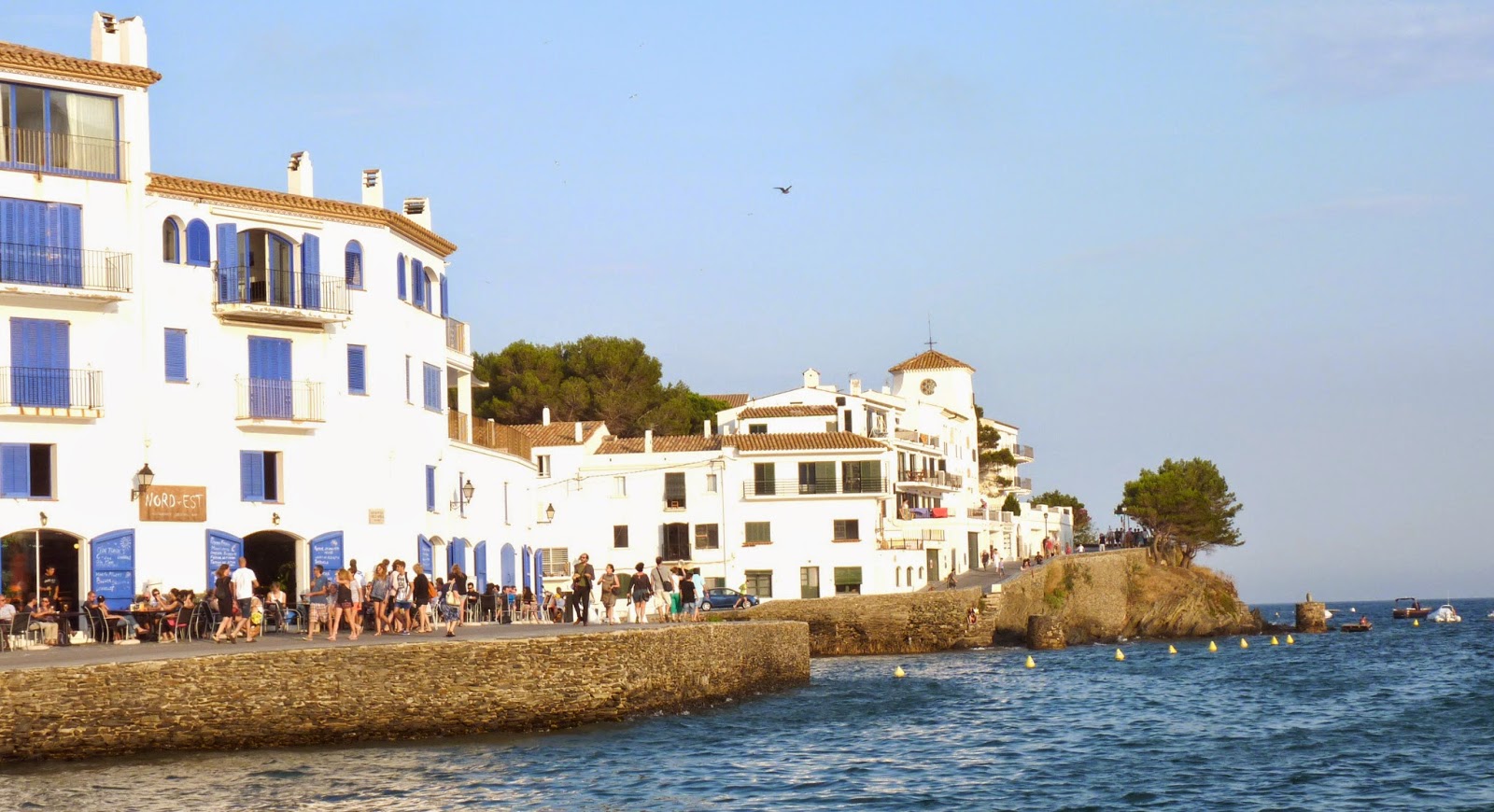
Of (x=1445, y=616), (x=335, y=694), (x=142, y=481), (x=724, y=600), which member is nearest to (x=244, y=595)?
(x=335, y=694)

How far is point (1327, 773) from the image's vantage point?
1183 inches

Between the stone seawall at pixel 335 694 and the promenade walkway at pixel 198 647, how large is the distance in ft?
1.18

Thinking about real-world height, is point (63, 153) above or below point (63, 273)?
above

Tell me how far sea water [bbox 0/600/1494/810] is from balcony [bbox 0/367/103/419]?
51.0 ft

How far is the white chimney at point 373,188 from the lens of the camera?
5097cm

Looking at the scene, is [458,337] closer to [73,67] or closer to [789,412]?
[73,67]

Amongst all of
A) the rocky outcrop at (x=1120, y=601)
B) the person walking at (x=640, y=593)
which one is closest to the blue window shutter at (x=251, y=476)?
the person walking at (x=640, y=593)

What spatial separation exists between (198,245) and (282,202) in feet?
8.82

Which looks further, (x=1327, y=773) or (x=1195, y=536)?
(x=1195, y=536)

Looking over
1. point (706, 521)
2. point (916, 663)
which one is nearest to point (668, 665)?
point (916, 663)

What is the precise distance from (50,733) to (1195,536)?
107 meters

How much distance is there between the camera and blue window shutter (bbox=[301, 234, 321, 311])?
46844mm

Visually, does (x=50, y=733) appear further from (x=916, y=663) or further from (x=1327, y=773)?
(x=916, y=663)

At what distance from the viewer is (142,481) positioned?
41.8 m
